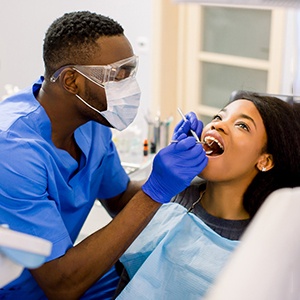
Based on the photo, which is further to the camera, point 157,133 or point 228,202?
point 157,133

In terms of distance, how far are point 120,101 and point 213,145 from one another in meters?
0.34

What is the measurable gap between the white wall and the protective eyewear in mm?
1779

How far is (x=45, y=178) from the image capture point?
5.05ft

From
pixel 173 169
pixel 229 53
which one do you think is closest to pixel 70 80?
pixel 173 169

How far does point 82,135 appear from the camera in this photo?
1.79m

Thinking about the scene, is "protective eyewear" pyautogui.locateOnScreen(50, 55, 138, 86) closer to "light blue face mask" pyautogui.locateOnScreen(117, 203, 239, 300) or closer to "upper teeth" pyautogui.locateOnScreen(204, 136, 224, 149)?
"upper teeth" pyautogui.locateOnScreen(204, 136, 224, 149)

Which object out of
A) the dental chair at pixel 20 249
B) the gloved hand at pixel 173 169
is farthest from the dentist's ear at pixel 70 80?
the dental chair at pixel 20 249

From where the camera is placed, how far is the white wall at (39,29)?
3359 millimetres

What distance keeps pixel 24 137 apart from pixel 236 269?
993mm

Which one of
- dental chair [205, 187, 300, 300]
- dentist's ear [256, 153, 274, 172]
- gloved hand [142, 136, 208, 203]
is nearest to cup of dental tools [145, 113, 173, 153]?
dentist's ear [256, 153, 274, 172]

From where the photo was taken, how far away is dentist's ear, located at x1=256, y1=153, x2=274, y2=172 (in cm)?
174

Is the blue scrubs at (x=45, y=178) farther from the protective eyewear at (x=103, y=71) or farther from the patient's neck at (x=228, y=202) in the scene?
the patient's neck at (x=228, y=202)

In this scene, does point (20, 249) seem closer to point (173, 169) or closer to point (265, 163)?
A: point (173, 169)

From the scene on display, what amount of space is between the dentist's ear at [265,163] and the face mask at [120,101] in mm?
414
